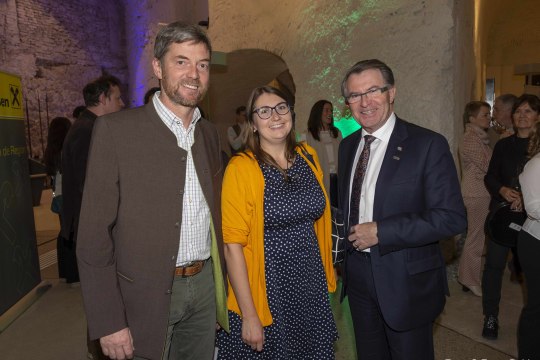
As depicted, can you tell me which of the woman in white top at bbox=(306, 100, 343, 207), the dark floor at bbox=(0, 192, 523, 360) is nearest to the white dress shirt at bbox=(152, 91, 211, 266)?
the dark floor at bbox=(0, 192, 523, 360)

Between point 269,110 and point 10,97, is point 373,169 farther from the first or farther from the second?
point 10,97

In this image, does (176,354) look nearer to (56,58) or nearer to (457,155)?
(457,155)

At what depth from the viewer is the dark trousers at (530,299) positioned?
228 centimetres

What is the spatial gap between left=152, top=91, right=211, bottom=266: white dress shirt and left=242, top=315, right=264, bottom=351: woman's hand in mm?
391

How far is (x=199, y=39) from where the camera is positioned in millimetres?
1725

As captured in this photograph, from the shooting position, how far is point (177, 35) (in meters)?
1.68

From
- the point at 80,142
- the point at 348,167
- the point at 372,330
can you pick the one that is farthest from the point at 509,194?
the point at 80,142

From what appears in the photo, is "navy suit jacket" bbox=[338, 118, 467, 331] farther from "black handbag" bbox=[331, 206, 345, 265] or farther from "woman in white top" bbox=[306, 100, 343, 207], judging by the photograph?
"woman in white top" bbox=[306, 100, 343, 207]

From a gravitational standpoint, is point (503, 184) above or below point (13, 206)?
above

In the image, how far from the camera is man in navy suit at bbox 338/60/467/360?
1749 millimetres

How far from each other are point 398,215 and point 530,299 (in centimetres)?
124

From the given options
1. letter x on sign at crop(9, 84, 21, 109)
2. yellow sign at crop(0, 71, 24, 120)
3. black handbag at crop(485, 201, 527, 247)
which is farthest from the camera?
letter x on sign at crop(9, 84, 21, 109)

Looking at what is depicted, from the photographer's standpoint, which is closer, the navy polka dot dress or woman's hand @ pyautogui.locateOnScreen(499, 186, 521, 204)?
the navy polka dot dress

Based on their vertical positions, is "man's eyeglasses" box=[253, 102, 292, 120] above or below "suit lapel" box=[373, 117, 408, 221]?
above
